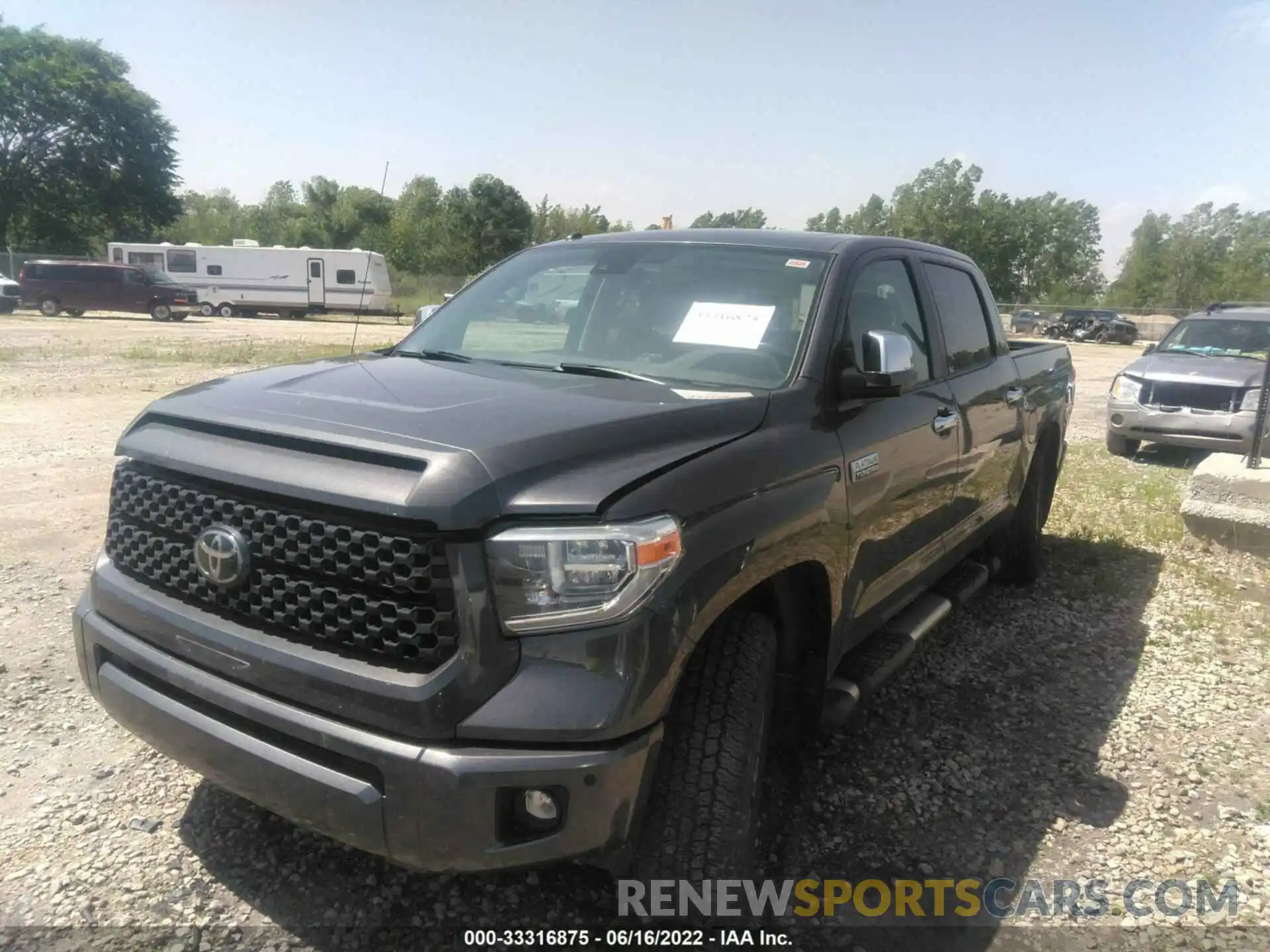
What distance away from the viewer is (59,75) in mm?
49844

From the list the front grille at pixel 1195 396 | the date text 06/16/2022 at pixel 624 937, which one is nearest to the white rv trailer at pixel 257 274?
the front grille at pixel 1195 396

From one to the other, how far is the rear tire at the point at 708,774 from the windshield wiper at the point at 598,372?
0.94m

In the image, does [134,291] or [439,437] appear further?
[134,291]

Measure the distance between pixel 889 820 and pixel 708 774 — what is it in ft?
3.86

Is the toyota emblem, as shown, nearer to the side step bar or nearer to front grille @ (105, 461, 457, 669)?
front grille @ (105, 461, 457, 669)

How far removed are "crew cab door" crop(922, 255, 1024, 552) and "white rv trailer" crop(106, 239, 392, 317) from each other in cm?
3385

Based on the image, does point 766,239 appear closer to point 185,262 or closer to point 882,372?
point 882,372

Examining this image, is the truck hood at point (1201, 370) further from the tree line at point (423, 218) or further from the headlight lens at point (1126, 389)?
the tree line at point (423, 218)

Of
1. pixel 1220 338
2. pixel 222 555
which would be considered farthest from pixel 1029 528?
pixel 1220 338

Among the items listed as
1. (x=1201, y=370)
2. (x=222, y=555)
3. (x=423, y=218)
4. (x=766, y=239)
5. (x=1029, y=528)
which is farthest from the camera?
(x=423, y=218)

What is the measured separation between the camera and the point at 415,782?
6.54ft

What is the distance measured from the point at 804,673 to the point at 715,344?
1.12 meters

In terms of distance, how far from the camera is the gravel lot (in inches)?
103

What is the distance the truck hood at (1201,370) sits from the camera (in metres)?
9.45
